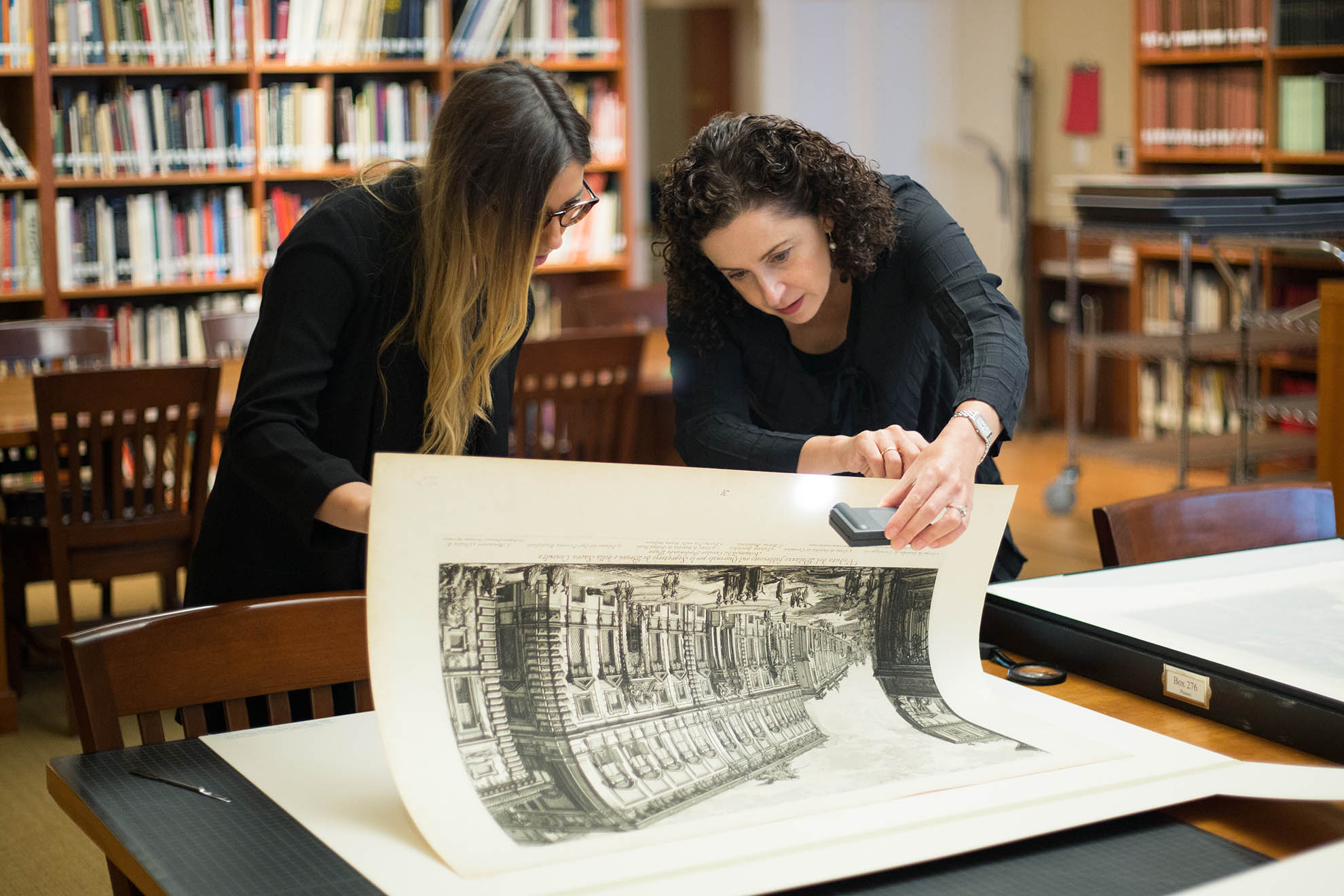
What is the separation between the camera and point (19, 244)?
453cm

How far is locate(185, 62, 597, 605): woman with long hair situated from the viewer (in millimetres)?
1296

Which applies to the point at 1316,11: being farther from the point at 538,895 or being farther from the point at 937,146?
the point at 538,895

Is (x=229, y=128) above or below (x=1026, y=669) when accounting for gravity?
above

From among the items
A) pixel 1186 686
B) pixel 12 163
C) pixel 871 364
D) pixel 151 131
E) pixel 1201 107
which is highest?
pixel 1201 107

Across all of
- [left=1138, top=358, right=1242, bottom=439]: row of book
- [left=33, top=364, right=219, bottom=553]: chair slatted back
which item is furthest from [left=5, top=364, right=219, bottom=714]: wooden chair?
[left=1138, top=358, right=1242, bottom=439]: row of book

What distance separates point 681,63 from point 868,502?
7.21 metres

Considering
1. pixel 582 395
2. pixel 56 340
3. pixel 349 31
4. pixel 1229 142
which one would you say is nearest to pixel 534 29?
pixel 349 31

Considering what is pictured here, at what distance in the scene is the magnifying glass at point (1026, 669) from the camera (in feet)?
3.77

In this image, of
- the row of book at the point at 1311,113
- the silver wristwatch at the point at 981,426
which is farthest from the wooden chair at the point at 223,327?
the row of book at the point at 1311,113

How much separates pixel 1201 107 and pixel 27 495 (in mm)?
4504

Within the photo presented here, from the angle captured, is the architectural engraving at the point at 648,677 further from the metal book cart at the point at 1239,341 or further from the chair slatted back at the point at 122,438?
the metal book cart at the point at 1239,341

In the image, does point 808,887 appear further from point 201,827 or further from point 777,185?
point 777,185

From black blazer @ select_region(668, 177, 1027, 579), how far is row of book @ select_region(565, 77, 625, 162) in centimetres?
380

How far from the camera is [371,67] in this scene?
193 inches
